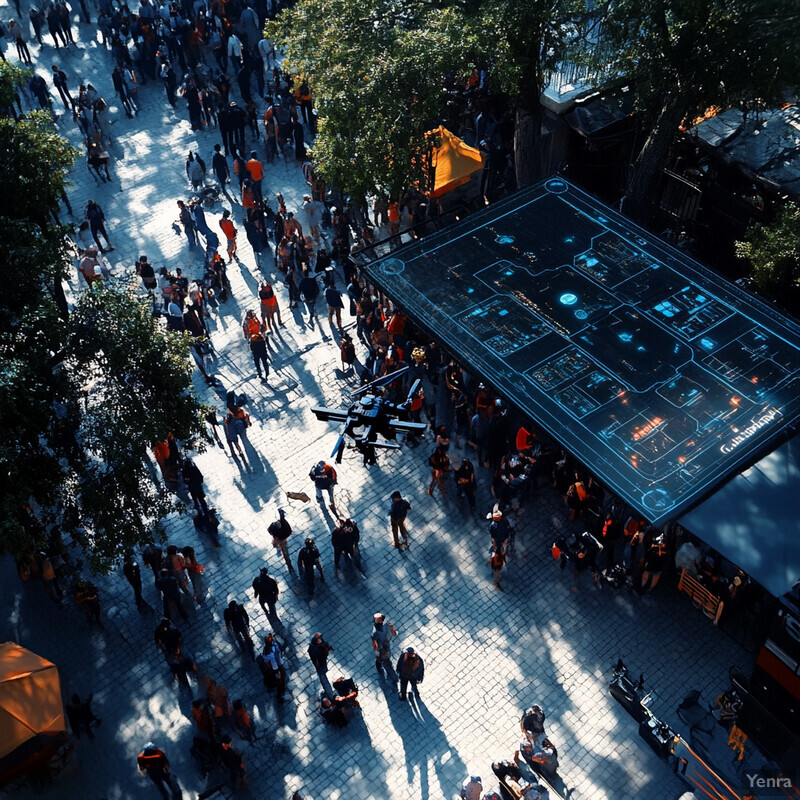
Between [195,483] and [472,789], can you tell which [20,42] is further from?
[472,789]

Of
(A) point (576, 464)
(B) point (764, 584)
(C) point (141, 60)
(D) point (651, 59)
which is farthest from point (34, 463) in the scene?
(C) point (141, 60)

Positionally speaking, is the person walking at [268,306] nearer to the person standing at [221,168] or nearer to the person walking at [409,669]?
the person standing at [221,168]

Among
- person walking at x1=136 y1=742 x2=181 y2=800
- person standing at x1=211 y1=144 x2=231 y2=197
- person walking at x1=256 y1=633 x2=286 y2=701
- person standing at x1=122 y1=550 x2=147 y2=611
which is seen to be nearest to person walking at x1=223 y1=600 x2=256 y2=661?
person walking at x1=256 y1=633 x2=286 y2=701

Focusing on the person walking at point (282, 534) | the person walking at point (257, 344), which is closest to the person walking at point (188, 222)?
the person walking at point (257, 344)

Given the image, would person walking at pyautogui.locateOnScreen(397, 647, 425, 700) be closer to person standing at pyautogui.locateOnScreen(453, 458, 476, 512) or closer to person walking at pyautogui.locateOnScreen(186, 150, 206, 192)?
person standing at pyautogui.locateOnScreen(453, 458, 476, 512)

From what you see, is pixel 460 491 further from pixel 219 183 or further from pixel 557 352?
pixel 219 183

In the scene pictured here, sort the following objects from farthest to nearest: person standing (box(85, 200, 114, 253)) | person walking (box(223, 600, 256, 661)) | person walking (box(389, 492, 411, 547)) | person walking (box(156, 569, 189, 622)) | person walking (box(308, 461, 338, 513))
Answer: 1. person standing (box(85, 200, 114, 253))
2. person walking (box(308, 461, 338, 513))
3. person walking (box(389, 492, 411, 547))
4. person walking (box(156, 569, 189, 622))
5. person walking (box(223, 600, 256, 661))
